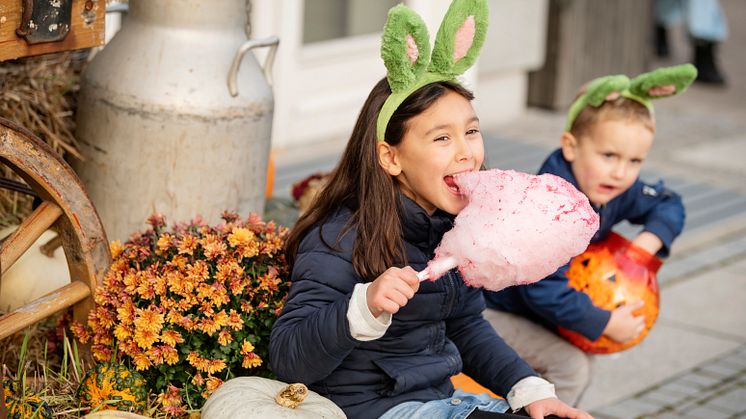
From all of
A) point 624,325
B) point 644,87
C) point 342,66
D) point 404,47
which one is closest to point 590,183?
point 644,87

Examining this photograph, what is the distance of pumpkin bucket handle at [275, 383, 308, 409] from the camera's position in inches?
102

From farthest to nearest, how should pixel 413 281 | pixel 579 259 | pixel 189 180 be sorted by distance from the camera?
pixel 579 259 < pixel 189 180 < pixel 413 281

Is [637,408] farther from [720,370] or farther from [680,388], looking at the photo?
[720,370]

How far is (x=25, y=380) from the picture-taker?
9.73 ft

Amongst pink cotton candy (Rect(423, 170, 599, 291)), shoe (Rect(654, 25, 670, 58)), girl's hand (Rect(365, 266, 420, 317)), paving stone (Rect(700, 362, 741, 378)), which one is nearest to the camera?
girl's hand (Rect(365, 266, 420, 317))

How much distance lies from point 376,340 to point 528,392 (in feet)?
1.42

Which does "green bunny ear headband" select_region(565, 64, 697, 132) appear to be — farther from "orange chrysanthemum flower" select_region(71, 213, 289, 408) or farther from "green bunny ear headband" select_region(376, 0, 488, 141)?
"orange chrysanthemum flower" select_region(71, 213, 289, 408)

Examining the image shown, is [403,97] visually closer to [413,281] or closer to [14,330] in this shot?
[413,281]

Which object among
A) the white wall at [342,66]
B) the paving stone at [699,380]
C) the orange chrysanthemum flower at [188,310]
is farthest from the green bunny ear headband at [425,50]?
the white wall at [342,66]

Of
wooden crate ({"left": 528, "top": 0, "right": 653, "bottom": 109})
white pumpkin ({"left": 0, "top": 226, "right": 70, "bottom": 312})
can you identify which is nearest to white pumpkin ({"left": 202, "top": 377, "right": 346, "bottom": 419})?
white pumpkin ({"left": 0, "top": 226, "right": 70, "bottom": 312})

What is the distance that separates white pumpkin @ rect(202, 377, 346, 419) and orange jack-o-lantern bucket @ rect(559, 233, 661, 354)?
1368mm

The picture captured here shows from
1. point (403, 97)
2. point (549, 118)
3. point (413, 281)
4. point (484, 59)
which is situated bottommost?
point (549, 118)

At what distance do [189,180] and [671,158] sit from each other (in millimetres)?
5578

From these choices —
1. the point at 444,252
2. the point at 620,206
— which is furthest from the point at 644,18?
the point at 444,252
